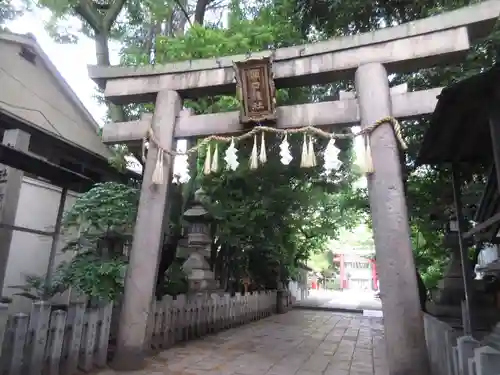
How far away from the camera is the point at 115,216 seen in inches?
276

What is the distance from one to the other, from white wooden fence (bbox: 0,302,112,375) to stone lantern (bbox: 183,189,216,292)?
349cm

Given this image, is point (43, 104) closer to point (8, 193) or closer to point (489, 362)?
point (8, 193)

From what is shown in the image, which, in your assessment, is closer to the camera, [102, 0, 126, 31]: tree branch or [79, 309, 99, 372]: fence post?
[79, 309, 99, 372]: fence post

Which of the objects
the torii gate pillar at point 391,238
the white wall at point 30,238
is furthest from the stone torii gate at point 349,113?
the white wall at point 30,238

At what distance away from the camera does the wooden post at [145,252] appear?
518 centimetres

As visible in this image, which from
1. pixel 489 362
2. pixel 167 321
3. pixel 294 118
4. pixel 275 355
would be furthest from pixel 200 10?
pixel 489 362

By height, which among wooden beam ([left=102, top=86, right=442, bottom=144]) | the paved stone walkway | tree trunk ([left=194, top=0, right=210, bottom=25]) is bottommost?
the paved stone walkway

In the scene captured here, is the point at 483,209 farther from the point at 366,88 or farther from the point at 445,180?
the point at 366,88

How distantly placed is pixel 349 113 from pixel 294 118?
0.80 m

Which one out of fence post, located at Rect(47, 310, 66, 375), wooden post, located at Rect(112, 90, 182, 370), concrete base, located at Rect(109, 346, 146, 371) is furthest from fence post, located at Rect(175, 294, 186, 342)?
fence post, located at Rect(47, 310, 66, 375)

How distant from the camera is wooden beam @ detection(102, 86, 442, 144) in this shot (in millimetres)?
5215

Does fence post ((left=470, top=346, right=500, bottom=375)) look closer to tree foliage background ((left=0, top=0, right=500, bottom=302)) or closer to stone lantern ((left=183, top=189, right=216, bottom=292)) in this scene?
tree foliage background ((left=0, top=0, right=500, bottom=302))

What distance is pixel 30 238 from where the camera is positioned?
31.2ft

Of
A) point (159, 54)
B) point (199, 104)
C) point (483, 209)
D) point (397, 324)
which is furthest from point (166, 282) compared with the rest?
point (483, 209)
